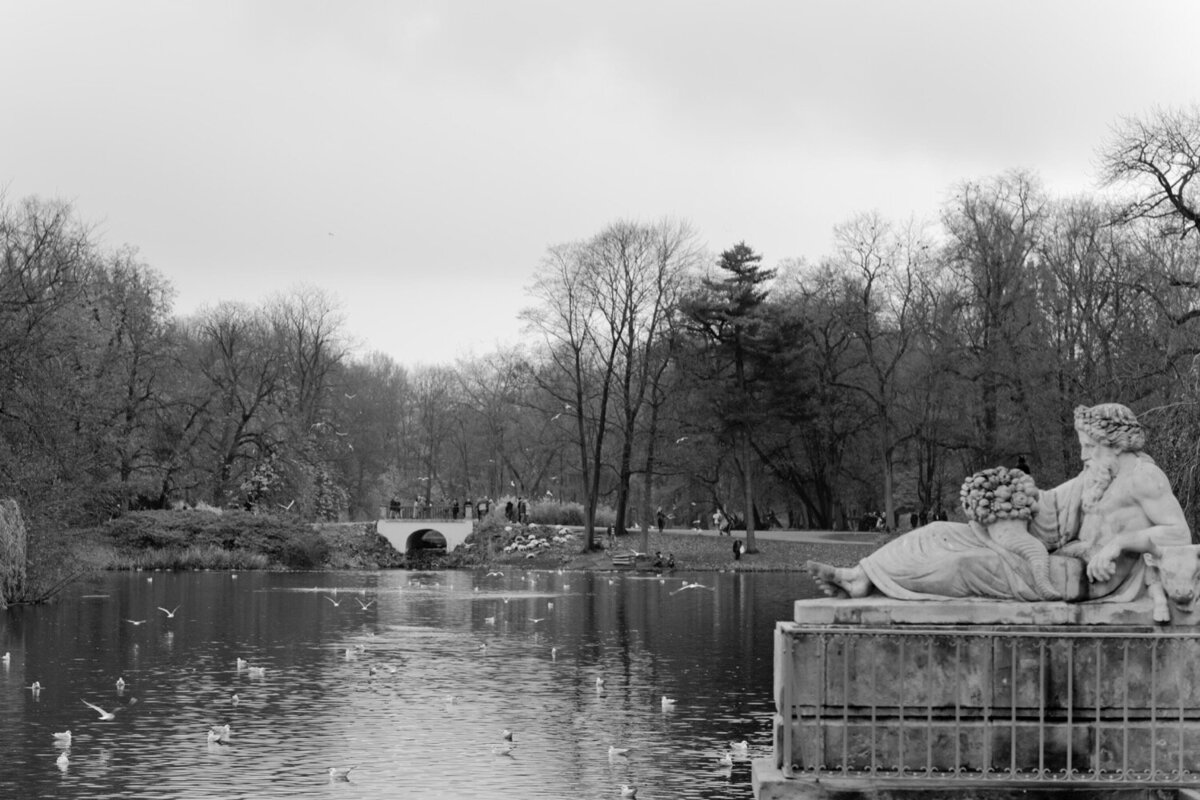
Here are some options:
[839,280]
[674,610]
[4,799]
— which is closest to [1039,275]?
[839,280]

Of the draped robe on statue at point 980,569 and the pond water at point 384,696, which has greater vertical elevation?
the draped robe on statue at point 980,569

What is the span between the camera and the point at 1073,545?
10672 millimetres

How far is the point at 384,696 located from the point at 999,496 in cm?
1374

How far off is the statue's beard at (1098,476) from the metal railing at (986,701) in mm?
983

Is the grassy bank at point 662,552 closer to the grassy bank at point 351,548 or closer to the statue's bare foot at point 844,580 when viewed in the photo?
the grassy bank at point 351,548

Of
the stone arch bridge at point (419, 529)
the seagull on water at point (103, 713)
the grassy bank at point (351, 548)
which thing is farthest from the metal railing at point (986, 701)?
the stone arch bridge at point (419, 529)

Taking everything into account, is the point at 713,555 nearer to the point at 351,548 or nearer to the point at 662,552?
the point at 662,552

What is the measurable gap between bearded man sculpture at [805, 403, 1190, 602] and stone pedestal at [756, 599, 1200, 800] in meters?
0.35

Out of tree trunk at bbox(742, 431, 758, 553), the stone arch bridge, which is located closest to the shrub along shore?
the stone arch bridge

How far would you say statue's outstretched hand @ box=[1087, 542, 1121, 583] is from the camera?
408 inches

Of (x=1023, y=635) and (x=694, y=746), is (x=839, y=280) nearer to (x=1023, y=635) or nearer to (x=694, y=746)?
(x=694, y=746)

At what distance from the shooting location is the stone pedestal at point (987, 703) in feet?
33.1

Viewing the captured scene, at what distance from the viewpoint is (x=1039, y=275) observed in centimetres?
5416

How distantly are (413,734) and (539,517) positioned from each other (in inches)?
2043
